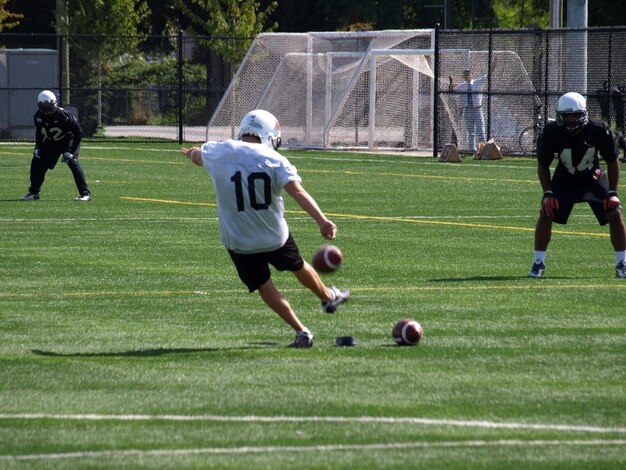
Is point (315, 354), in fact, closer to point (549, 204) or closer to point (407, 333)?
point (407, 333)

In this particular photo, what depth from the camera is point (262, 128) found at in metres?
10.0

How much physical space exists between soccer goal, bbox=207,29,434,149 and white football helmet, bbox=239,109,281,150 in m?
26.5

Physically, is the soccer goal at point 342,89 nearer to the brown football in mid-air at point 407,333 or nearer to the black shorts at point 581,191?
the black shorts at point 581,191

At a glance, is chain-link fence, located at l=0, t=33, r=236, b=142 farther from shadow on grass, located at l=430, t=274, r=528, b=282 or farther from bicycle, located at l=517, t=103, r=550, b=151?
shadow on grass, located at l=430, t=274, r=528, b=282

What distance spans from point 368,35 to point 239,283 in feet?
81.3

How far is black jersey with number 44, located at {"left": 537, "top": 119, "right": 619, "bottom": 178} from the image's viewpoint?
1350 centimetres

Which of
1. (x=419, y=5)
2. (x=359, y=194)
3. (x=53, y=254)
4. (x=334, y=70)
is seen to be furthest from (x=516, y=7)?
(x=53, y=254)

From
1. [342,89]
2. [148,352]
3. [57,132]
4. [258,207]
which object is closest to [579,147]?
[258,207]

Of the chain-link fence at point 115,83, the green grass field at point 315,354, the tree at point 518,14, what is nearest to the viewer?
the green grass field at point 315,354

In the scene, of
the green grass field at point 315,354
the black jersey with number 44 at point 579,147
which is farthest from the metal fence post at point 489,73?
the black jersey with number 44 at point 579,147

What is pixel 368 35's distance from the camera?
123 feet

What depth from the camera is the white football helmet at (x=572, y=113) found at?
1338 cm

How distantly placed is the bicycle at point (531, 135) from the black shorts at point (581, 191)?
1996 centimetres

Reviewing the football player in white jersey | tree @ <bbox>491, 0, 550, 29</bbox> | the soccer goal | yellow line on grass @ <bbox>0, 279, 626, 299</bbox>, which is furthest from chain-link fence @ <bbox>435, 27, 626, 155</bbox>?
tree @ <bbox>491, 0, 550, 29</bbox>
